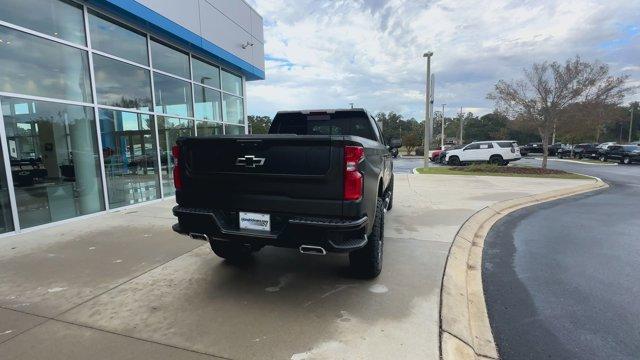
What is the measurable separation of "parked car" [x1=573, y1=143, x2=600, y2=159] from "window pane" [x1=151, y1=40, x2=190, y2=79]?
34.5m

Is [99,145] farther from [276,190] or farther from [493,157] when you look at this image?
[493,157]

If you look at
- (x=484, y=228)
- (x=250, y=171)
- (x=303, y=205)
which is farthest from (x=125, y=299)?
(x=484, y=228)

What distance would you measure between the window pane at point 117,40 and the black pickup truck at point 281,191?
19.3ft

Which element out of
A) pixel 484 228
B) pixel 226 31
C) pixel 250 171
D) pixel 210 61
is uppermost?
pixel 226 31

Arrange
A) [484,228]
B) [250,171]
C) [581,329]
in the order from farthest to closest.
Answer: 1. [484,228]
2. [250,171]
3. [581,329]

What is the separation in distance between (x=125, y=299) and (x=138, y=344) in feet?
2.95

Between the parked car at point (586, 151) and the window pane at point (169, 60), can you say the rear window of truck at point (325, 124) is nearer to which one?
the window pane at point (169, 60)

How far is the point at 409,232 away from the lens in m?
5.79

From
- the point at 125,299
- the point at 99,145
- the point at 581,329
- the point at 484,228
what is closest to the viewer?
the point at 581,329

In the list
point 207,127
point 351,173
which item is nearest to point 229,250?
point 351,173

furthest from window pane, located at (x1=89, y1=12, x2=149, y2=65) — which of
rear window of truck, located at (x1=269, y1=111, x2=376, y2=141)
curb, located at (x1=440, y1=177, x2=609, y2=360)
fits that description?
curb, located at (x1=440, y1=177, x2=609, y2=360)

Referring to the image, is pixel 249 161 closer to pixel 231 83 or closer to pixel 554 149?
pixel 231 83

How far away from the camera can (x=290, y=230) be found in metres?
2.91

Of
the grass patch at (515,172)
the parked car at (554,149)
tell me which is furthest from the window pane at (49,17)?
the parked car at (554,149)
